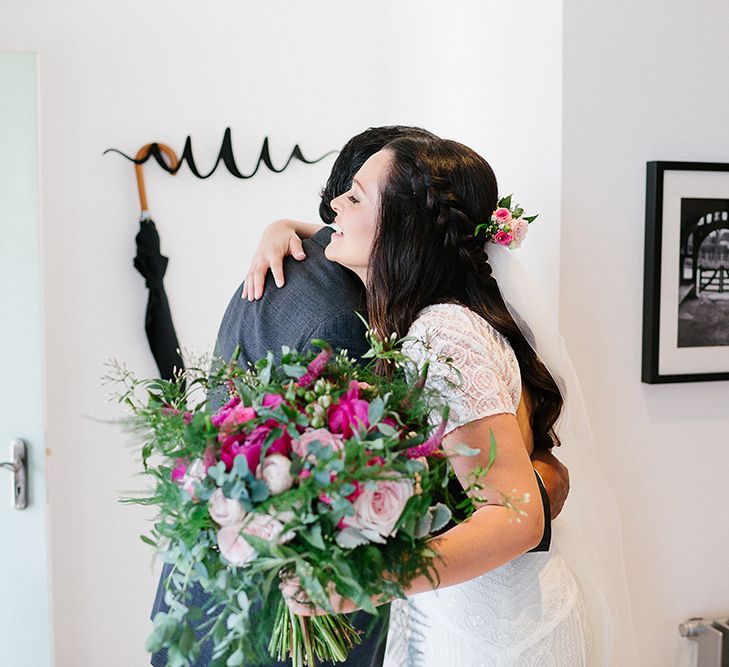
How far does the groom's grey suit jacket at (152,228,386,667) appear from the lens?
161 cm

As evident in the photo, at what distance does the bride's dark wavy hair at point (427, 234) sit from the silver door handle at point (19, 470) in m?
1.28

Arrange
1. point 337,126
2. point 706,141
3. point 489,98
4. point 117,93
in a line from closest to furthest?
point 706,141 < point 489,98 < point 117,93 < point 337,126

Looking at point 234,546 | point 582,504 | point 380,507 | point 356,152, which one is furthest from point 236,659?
point 356,152

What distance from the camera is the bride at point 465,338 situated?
4.83 ft

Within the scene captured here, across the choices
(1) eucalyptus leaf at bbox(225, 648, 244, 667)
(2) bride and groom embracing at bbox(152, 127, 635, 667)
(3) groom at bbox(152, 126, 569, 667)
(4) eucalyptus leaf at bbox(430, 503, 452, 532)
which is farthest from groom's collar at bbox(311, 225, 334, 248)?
(1) eucalyptus leaf at bbox(225, 648, 244, 667)

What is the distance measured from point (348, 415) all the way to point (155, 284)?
1615mm

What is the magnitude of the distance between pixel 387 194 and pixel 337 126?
1.27 metres

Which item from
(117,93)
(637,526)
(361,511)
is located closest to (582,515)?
(637,526)

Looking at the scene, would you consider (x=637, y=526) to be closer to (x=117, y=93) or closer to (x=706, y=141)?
(x=706, y=141)

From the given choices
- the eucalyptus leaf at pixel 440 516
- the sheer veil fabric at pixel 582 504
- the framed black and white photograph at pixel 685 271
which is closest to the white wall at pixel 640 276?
the framed black and white photograph at pixel 685 271

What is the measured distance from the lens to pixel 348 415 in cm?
104

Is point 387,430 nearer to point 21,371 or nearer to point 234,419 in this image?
point 234,419

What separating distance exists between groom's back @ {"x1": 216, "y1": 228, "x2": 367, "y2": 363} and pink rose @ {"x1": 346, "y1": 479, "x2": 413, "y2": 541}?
60 cm

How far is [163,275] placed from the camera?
2553mm
